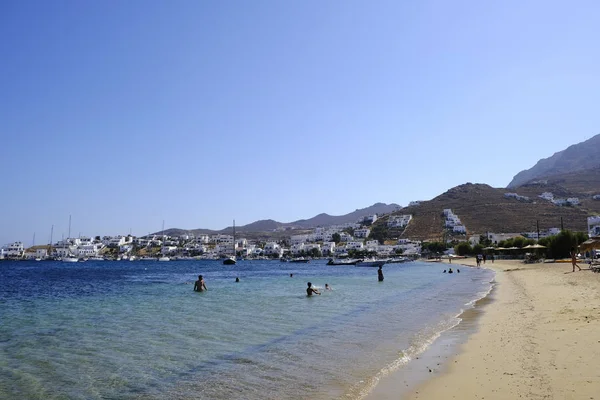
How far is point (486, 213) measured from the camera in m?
148

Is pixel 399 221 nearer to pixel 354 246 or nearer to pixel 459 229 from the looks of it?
pixel 354 246

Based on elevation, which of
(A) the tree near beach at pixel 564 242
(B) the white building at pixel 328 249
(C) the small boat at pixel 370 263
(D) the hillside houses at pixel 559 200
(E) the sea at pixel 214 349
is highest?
(D) the hillside houses at pixel 559 200

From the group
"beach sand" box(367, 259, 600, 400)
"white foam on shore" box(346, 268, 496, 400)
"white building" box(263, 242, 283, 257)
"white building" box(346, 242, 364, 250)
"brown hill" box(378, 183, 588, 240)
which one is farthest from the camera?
"white building" box(263, 242, 283, 257)

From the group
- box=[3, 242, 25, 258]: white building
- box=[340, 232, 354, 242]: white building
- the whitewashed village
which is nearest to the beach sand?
the whitewashed village

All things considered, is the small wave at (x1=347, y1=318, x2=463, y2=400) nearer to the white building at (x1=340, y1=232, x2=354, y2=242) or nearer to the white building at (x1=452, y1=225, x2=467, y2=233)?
the white building at (x1=452, y1=225, x2=467, y2=233)

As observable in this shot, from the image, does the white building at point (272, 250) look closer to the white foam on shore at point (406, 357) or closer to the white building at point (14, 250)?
the white building at point (14, 250)

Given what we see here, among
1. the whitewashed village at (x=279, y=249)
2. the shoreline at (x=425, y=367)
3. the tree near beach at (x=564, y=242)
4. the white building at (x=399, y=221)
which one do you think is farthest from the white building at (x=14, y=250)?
the shoreline at (x=425, y=367)

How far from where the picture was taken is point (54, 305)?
23.0 meters

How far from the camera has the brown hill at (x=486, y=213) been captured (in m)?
126

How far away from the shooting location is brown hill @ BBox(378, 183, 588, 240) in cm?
12638

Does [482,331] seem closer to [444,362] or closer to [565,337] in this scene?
[565,337]

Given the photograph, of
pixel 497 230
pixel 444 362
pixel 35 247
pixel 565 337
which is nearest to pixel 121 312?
pixel 444 362

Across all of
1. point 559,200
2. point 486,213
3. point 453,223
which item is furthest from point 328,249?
point 559,200

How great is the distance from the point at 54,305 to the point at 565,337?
22143mm
